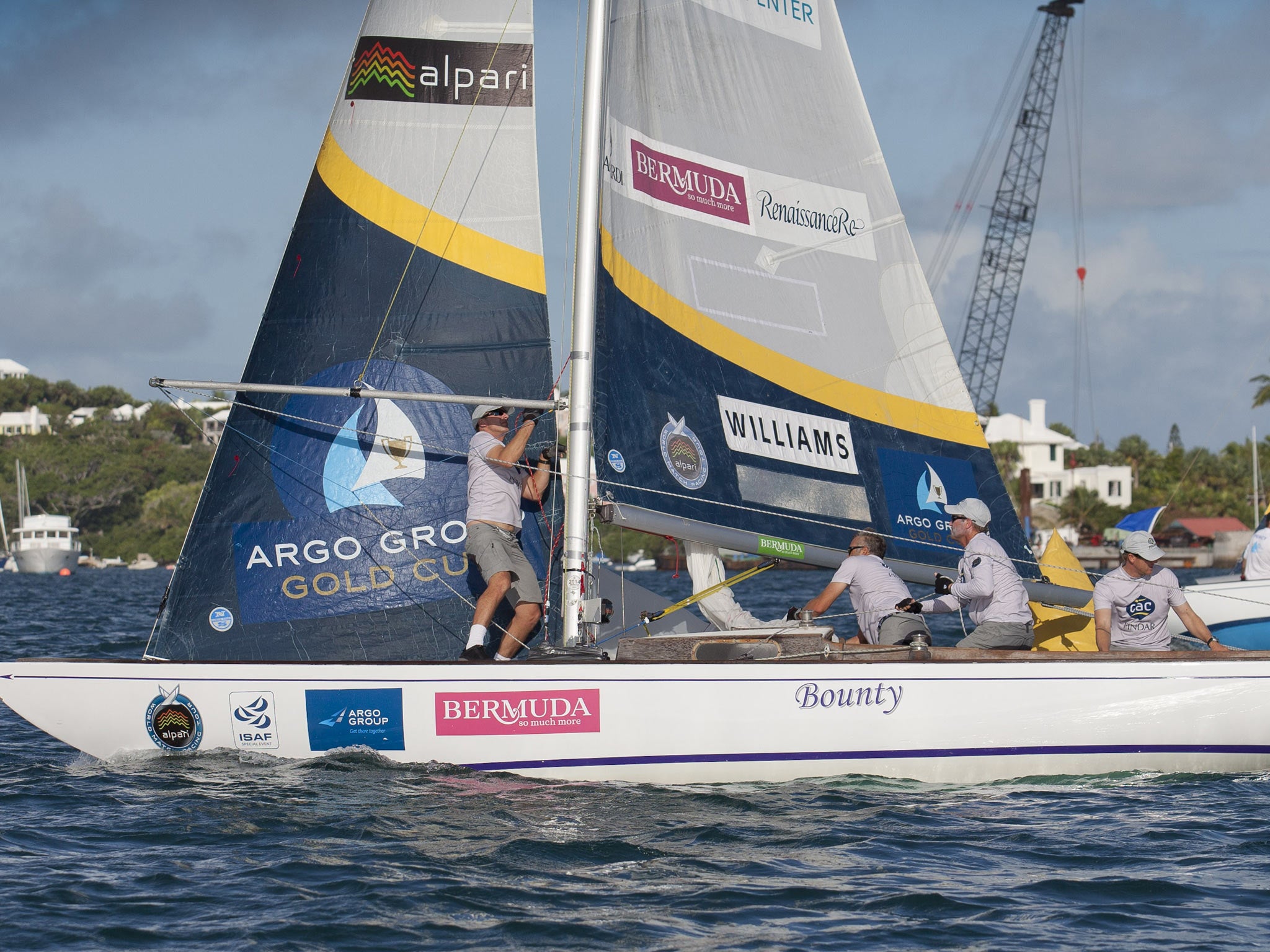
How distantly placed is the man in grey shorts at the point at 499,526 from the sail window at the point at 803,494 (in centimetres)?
151

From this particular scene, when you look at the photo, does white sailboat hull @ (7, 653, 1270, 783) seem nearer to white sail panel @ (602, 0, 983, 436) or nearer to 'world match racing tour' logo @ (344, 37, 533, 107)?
white sail panel @ (602, 0, 983, 436)

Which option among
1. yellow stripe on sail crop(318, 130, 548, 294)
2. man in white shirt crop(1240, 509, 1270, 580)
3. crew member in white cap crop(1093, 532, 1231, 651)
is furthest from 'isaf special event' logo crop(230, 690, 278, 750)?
man in white shirt crop(1240, 509, 1270, 580)

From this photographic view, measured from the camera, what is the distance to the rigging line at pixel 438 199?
966cm

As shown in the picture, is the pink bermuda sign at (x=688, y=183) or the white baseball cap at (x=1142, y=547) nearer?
the white baseball cap at (x=1142, y=547)

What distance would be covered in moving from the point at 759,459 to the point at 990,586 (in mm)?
1844

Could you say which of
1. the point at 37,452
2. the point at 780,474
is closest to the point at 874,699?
the point at 780,474

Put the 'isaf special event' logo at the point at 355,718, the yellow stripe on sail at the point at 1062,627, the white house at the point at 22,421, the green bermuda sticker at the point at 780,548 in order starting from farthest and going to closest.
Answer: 1. the white house at the point at 22,421
2. the yellow stripe on sail at the point at 1062,627
3. the green bermuda sticker at the point at 780,548
4. the 'isaf special event' logo at the point at 355,718

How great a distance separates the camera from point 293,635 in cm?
942

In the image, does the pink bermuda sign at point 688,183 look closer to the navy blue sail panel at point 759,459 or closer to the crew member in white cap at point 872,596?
the navy blue sail panel at point 759,459

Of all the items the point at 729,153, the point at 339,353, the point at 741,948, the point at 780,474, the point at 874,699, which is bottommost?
the point at 741,948

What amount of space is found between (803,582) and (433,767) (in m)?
40.7

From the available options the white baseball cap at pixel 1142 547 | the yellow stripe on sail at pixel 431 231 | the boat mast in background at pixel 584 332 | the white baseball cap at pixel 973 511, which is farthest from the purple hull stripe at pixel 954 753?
the yellow stripe on sail at pixel 431 231

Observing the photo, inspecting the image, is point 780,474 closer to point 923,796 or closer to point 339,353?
point 923,796

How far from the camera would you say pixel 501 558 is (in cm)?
905
